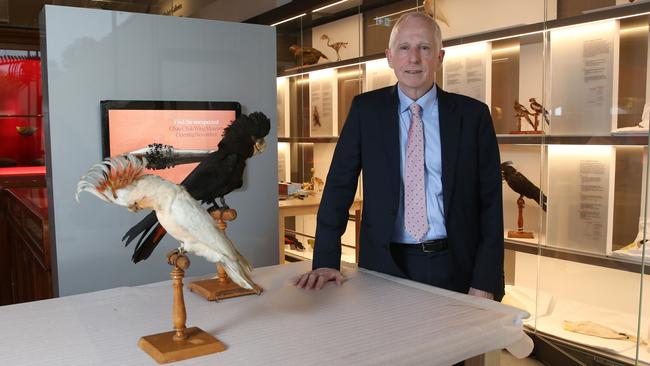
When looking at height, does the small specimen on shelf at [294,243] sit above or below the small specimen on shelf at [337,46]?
below

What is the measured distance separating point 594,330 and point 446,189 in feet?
4.86

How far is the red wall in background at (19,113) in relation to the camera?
345 centimetres

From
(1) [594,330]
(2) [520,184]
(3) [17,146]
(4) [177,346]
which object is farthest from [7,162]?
(1) [594,330]

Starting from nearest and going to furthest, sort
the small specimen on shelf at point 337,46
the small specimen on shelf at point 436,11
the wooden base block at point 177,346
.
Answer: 1. the wooden base block at point 177,346
2. the small specimen on shelf at point 436,11
3. the small specimen on shelf at point 337,46

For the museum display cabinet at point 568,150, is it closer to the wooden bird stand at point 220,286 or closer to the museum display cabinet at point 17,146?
the wooden bird stand at point 220,286

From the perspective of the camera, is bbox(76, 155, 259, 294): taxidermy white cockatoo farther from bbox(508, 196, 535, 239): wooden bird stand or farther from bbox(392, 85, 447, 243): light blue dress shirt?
bbox(508, 196, 535, 239): wooden bird stand

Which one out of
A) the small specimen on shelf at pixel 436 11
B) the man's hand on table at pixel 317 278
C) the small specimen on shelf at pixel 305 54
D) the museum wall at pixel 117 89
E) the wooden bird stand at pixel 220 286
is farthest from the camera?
the small specimen on shelf at pixel 305 54

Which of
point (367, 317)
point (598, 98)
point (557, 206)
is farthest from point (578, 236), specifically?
point (367, 317)

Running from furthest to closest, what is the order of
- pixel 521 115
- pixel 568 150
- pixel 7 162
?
1. pixel 521 115
2. pixel 7 162
3. pixel 568 150

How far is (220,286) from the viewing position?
161 cm

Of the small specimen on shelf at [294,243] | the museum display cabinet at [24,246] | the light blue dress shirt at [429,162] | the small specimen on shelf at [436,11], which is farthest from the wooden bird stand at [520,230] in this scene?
the museum display cabinet at [24,246]

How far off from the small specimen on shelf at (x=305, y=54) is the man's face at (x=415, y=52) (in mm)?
3322

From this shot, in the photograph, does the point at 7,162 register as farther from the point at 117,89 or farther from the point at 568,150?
the point at 568,150

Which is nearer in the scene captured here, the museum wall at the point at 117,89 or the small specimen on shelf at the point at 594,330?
the museum wall at the point at 117,89
